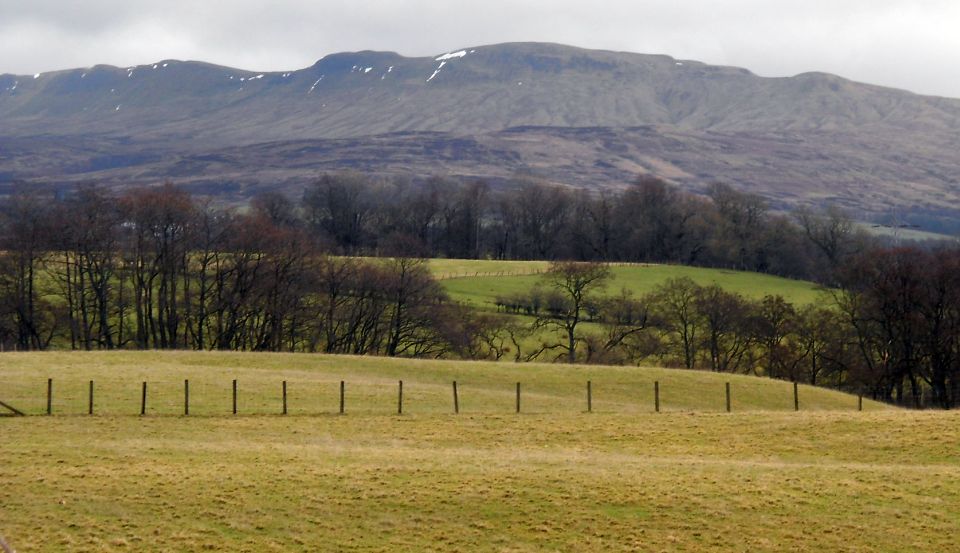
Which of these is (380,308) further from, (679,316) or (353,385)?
(353,385)

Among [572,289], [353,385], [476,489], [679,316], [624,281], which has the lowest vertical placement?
[679,316]

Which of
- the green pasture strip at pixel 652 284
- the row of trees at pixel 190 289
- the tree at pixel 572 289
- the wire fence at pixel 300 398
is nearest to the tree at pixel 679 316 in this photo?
the tree at pixel 572 289

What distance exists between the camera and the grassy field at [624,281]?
104250 millimetres

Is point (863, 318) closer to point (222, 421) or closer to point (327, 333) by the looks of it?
point (327, 333)

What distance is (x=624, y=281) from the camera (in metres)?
111

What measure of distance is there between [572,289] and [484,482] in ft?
213

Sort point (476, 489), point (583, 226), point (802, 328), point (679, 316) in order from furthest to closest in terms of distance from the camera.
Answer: point (583, 226)
point (679, 316)
point (802, 328)
point (476, 489)

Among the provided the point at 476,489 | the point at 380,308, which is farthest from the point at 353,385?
the point at 380,308

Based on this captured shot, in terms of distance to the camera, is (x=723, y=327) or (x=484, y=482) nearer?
(x=484, y=482)

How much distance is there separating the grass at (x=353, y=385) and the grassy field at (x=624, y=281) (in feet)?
139

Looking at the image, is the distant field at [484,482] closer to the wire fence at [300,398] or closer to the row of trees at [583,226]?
the wire fence at [300,398]

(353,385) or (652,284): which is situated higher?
(652,284)

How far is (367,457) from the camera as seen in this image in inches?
1243

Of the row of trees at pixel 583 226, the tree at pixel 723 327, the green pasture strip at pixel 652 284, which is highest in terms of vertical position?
the row of trees at pixel 583 226
